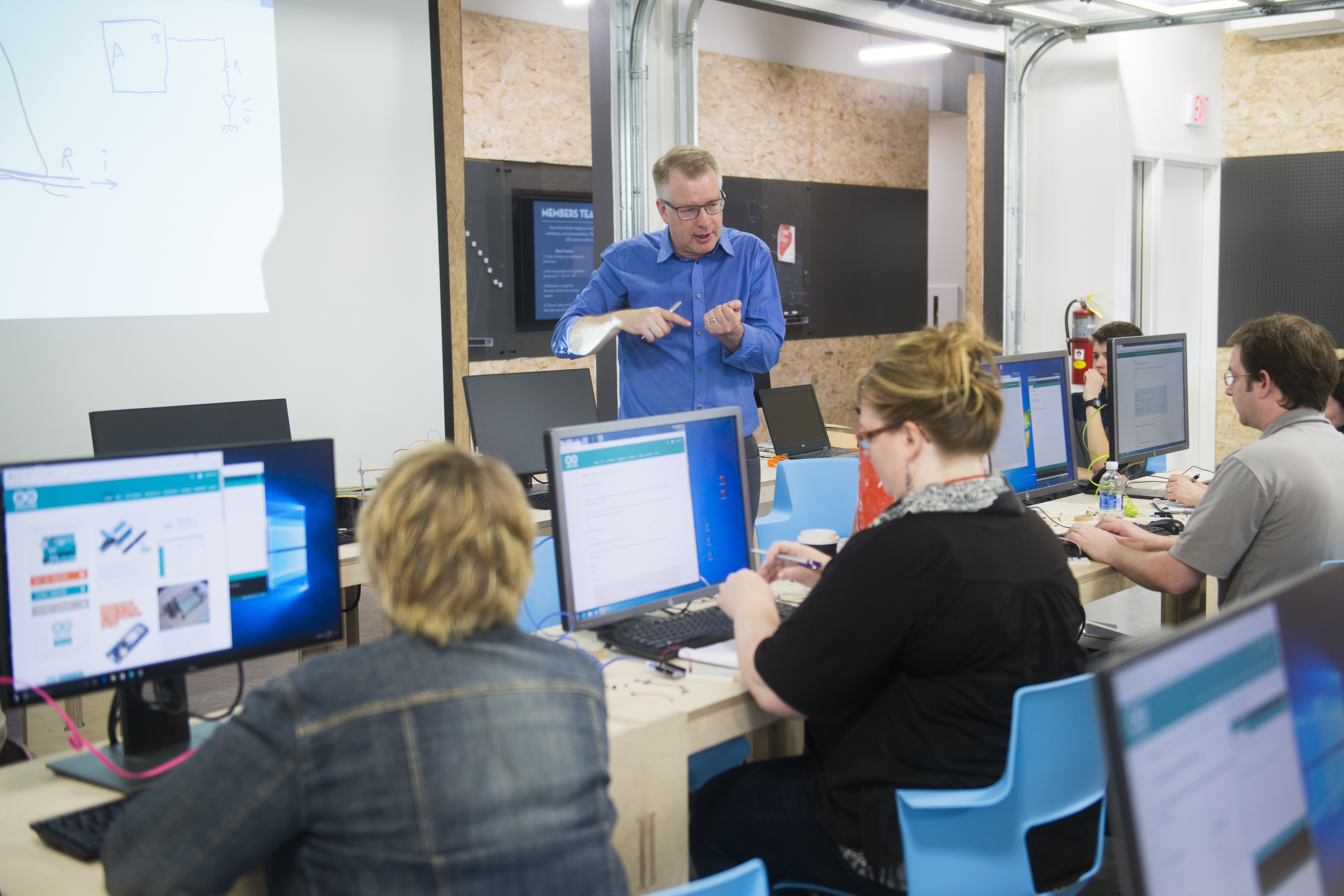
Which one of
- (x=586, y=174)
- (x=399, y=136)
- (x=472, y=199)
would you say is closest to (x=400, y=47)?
(x=399, y=136)

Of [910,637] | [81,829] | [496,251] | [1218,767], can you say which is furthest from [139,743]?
[496,251]

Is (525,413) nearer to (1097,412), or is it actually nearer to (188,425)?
(188,425)

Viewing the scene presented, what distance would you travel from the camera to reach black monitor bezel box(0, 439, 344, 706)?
1.40 metres

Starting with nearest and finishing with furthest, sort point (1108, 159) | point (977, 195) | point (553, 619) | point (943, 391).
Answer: point (943, 391) < point (553, 619) < point (1108, 159) < point (977, 195)

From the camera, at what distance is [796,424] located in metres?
4.26

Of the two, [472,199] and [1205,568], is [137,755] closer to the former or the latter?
[1205,568]

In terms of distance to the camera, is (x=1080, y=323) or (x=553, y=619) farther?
(x=1080, y=323)

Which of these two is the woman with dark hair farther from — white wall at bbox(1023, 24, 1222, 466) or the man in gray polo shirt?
white wall at bbox(1023, 24, 1222, 466)

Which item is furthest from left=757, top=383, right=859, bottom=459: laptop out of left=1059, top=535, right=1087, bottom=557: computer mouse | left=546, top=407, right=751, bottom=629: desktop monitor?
left=546, top=407, right=751, bottom=629: desktop monitor

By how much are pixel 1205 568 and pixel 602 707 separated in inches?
64.0

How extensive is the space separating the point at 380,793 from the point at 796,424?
3.30 metres

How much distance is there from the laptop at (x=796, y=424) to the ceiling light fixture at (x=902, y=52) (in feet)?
8.75

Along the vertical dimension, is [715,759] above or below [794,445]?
below

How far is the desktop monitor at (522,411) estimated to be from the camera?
3.32 metres
